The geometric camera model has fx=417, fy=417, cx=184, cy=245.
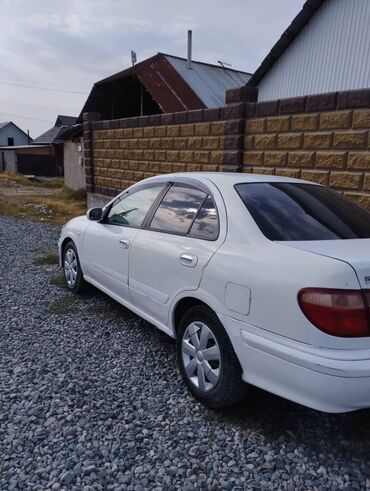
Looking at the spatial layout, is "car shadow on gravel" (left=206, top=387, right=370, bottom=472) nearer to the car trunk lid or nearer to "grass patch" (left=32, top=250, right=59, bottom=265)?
the car trunk lid

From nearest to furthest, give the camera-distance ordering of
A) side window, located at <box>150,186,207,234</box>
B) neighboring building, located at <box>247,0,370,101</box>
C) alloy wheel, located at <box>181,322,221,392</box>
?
1. alloy wheel, located at <box>181,322,221,392</box>
2. side window, located at <box>150,186,207,234</box>
3. neighboring building, located at <box>247,0,370,101</box>

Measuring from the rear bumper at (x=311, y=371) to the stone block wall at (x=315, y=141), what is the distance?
3.02 metres

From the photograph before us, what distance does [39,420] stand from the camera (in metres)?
2.64

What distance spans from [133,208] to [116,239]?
337mm

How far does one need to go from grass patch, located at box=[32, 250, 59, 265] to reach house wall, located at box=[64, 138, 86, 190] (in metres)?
10.1

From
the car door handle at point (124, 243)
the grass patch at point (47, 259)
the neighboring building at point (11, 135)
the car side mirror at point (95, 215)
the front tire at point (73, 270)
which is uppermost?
the neighboring building at point (11, 135)

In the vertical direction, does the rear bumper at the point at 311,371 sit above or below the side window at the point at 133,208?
below

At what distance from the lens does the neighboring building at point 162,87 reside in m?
14.3

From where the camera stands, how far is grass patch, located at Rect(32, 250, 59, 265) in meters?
6.71

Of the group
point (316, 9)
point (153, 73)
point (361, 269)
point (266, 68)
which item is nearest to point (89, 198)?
point (153, 73)

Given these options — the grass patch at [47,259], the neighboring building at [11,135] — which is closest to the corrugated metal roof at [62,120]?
the neighboring building at [11,135]

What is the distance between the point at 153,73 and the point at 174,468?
1460cm

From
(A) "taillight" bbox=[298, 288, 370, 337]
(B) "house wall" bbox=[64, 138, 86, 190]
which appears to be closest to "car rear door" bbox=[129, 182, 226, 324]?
(A) "taillight" bbox=[298, 288, 370, 337]

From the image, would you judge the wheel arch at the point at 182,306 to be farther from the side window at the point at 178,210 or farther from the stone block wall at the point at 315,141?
the stone block wall at the point at 315,141
